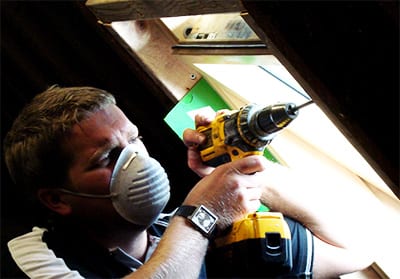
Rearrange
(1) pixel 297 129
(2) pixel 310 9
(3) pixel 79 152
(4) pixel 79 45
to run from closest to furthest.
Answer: (2) pixel 310 9
(3) pixel 79 152
(1) pixel 297 129
(4) pixel 79 45

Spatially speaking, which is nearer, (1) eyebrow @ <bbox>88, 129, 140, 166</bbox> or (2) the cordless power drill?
(2) the cordless power drill

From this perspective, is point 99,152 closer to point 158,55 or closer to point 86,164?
point 86,164

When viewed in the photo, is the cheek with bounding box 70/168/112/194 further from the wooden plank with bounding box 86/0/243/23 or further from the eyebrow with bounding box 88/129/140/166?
the wooden plank with bounding box 86/0/243/23

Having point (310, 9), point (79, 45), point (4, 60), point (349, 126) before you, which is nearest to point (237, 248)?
point (349, 126)

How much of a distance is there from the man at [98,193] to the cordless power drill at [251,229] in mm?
83

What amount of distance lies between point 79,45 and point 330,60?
148 centimetres

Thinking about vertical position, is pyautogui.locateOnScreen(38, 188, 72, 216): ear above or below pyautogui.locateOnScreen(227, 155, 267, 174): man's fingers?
below

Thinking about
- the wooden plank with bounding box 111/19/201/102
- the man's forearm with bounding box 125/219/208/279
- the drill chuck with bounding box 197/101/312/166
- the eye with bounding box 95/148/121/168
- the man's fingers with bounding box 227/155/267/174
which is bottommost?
the man's forearm with bounding box 125/219/208/279

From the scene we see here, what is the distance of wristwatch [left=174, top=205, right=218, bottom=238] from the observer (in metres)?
1.11

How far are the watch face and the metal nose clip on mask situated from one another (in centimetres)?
19

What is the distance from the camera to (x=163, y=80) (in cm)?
151

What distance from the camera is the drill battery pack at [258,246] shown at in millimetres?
1073

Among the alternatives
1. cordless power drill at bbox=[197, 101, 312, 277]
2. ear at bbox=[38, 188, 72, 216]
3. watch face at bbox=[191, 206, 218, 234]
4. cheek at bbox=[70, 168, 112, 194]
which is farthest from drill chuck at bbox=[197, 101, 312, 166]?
ear at bbox=[38, 188, 72, 216]

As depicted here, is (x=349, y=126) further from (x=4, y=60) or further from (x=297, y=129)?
(x=4, y=60)
